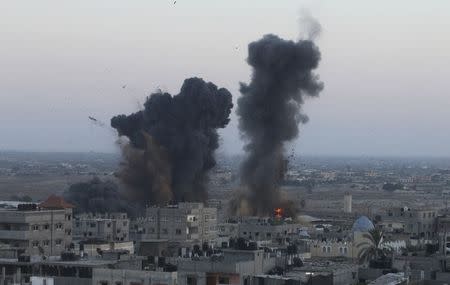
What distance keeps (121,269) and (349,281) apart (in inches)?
492

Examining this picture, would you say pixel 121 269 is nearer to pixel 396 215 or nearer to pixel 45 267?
pixel 45 267

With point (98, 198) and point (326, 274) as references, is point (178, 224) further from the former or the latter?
point (326, 274)

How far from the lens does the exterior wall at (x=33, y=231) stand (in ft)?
294

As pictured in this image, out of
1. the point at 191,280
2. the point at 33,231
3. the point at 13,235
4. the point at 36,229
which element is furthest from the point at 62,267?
the point at 36,229

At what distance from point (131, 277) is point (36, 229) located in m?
36.2

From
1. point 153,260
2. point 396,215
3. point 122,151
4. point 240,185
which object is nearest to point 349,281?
point 153,260

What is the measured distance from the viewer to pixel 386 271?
2539 inches

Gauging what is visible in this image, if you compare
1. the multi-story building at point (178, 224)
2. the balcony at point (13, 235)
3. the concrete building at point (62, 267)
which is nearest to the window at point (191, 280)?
the concrete building at point (62, 267)

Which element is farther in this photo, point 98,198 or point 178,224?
point 98,198

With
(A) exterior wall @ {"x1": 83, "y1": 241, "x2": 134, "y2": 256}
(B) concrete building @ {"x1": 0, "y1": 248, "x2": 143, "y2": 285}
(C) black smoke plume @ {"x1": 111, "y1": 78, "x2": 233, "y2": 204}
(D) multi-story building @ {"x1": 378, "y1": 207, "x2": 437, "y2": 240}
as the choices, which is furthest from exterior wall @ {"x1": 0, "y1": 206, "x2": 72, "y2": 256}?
(C) black smoke plume @ {"x1": 111, "y1": 78, "x2": 233, "y2": 204}

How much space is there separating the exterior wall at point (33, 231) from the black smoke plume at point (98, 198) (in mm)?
42968

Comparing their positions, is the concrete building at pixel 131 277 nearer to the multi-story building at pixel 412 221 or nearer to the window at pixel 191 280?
the window at pixel 191 280

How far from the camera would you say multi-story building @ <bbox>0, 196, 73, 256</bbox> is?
294 ft

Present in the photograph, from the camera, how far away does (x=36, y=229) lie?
91.1m
